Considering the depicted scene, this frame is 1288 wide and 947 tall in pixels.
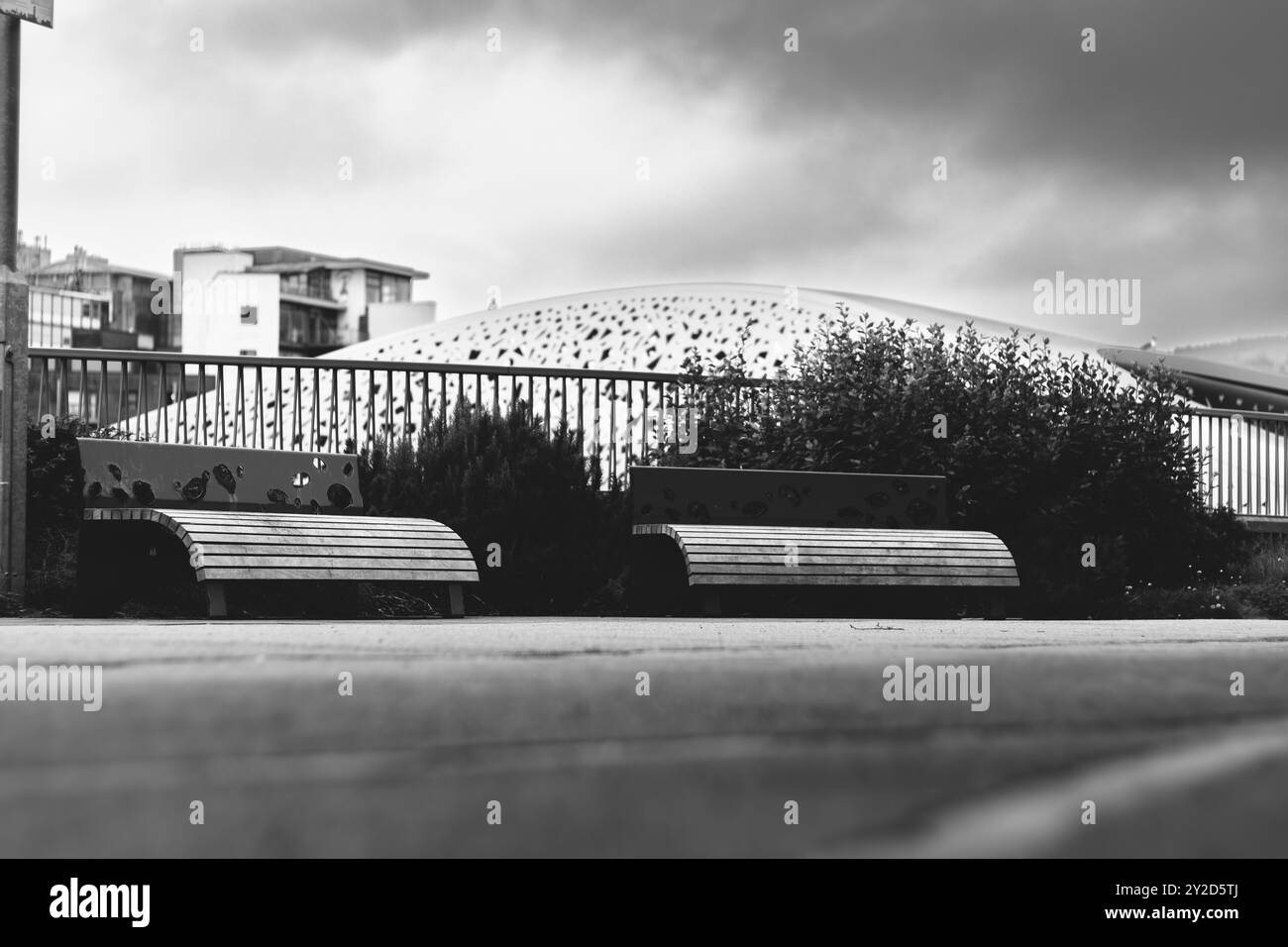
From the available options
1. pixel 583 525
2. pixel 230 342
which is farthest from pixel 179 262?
pixel 583 525

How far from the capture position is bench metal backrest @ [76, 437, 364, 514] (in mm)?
7852

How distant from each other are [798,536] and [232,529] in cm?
322

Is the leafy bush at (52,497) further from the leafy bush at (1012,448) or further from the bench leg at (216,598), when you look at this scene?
the leafy bush at (1012,448)

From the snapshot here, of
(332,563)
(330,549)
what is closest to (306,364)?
(330,549)

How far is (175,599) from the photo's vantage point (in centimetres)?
833

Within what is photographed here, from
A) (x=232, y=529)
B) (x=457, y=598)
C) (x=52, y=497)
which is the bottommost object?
(x=457, y=598)

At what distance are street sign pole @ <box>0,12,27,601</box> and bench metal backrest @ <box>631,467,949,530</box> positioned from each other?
3367mm

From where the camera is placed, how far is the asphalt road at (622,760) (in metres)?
2.14

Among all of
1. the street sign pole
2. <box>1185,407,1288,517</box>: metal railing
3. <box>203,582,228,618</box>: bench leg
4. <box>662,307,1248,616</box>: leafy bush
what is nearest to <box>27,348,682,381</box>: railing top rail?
<box>662,307,1248,616</box>: leafy bush

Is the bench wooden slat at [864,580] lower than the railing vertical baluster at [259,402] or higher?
lower

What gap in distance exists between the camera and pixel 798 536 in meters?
8.69

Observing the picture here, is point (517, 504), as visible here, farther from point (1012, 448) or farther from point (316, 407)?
point (1012, 448)

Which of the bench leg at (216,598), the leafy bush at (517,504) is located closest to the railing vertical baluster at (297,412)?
the leafy bush at (517,504)
